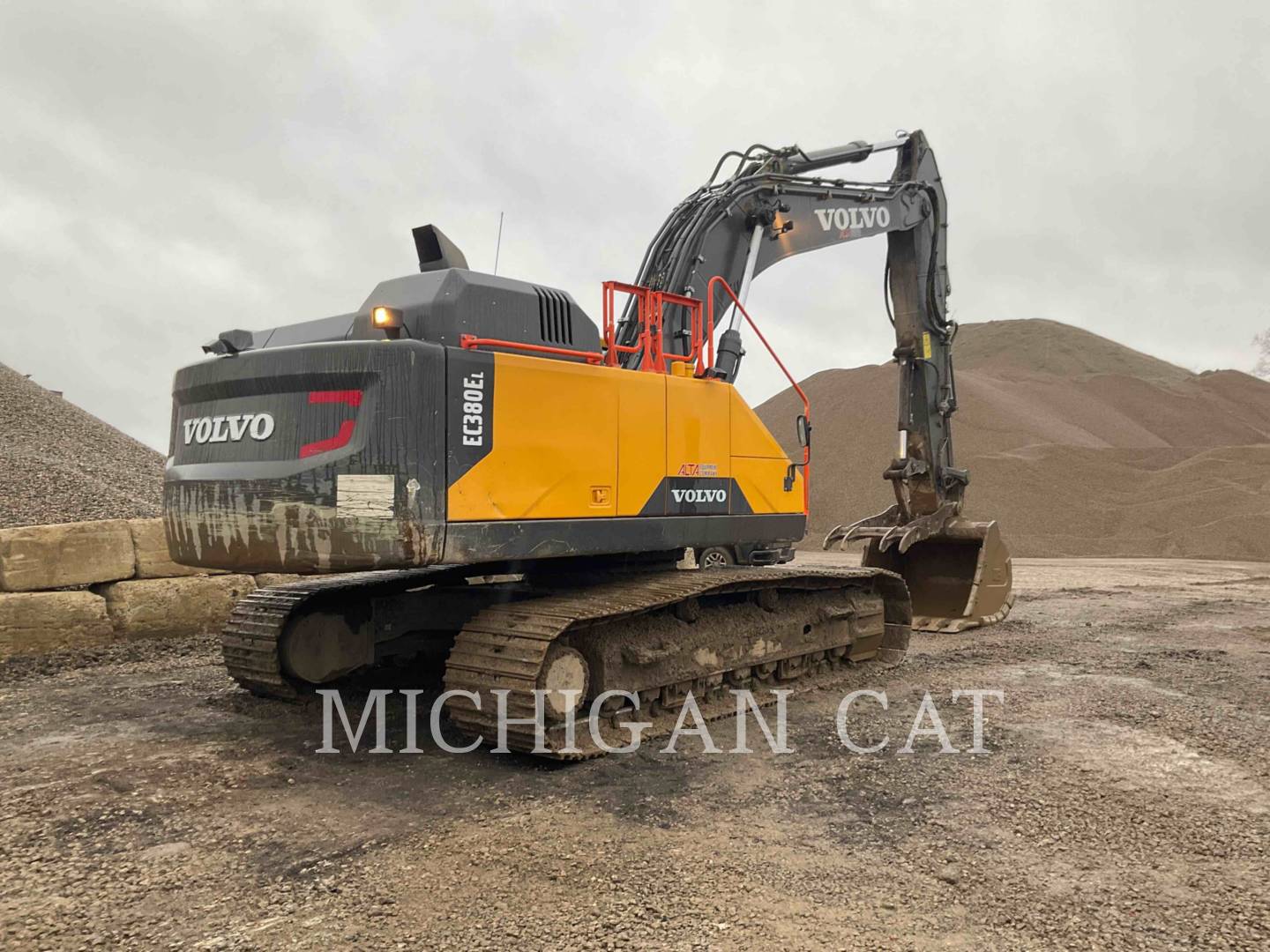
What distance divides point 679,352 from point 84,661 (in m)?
5.14

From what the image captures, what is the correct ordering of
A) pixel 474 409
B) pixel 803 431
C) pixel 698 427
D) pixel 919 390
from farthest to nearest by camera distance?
pixel 919 390 < pixel 803 431 < pixel 698 427 < pixel 474 409

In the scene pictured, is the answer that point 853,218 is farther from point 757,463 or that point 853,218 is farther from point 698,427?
point 698,427

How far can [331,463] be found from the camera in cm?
442

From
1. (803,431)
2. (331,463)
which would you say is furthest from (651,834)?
(803,431)

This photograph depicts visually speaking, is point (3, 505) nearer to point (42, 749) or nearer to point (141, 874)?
point (42, 749)

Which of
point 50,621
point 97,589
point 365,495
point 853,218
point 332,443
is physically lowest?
point 50,621

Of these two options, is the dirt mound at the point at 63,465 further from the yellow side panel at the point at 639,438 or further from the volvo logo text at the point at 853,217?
the volvo logo text at the point at 853,217

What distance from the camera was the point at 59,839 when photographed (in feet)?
12.3

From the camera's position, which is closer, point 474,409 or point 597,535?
point 474,409

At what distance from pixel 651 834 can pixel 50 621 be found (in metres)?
5.82

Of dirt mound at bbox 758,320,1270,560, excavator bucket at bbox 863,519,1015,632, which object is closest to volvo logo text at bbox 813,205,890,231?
excavator bucket at bbox 863,519,1015,632

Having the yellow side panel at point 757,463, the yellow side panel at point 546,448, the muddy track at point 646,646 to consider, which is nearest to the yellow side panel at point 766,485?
the yellow side panel at point 757,463

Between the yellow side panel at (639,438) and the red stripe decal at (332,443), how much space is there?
144 centimetres

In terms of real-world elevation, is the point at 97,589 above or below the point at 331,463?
below
